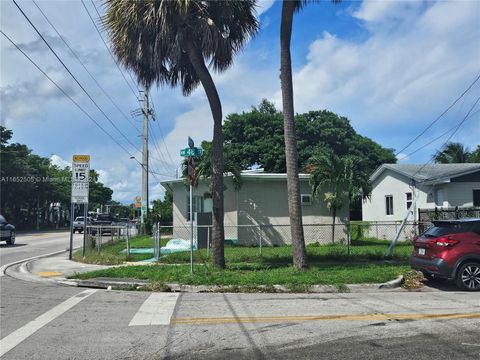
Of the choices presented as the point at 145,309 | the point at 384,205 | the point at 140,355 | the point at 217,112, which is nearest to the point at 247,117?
the point at 384,205

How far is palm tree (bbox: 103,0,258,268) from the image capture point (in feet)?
41.5

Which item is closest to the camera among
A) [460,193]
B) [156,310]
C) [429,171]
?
[156,310]

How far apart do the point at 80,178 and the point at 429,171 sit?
1737 centimetres

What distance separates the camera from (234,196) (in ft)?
74.7

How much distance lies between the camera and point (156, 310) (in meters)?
8.75

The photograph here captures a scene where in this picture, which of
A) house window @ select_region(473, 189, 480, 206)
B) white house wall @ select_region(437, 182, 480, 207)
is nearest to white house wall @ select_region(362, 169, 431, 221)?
white house wall @ select_region(437, 182, 480, 207)

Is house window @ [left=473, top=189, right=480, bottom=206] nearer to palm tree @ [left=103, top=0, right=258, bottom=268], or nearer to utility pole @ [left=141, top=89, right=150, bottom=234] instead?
palm tree @ [left=103, top=0, right=258, bottom=268]

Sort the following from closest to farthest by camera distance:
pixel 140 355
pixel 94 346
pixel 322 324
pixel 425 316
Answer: pixel 140 355, pixel 94 346, pixel 322 324, pixel 425 316

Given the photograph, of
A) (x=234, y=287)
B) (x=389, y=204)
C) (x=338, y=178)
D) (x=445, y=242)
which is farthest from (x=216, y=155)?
(x=389, y=204)

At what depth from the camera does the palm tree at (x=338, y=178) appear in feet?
71.1

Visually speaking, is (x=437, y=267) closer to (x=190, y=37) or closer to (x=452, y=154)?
(x=190, y=37)

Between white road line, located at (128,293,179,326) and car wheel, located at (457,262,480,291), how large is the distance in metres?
6.40

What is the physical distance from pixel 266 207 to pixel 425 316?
584 inches

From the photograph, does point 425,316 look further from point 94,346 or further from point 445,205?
point 445,205
